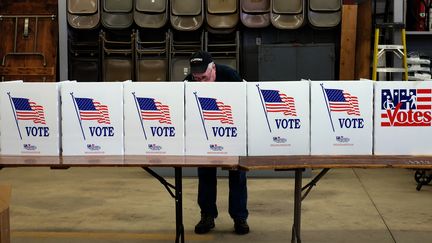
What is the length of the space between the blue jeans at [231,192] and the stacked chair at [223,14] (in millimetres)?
3975

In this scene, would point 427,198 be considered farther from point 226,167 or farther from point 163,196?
point 226,167

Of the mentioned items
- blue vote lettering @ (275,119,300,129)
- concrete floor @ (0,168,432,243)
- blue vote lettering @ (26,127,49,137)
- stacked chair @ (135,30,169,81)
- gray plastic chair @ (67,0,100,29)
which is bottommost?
concrete floor @ (0,168,432,243)

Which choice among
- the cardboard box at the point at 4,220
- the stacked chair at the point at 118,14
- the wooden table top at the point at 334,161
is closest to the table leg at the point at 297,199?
the wooden table top at the point at 334,161

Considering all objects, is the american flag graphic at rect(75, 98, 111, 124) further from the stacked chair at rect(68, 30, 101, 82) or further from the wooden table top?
the stacked chair at rect(68, 30, 101, 82)

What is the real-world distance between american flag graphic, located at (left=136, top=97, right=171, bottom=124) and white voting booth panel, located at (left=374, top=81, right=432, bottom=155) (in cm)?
129

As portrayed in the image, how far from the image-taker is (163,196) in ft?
19.8

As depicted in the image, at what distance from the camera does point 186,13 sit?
8320 mm

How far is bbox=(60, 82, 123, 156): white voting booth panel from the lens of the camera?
147 inches

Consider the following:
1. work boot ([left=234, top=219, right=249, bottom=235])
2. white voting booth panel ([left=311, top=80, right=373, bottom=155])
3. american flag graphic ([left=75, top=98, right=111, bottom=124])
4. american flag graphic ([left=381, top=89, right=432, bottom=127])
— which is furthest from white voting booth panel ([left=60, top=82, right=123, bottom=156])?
american flag graphic ([left=381, top=89, right=432, bottom=127])

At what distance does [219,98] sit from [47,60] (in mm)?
5195

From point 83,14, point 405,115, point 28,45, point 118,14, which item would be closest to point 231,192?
point 405,115

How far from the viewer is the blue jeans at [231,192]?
462cm

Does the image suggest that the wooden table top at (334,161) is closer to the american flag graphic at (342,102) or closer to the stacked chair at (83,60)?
the american flag graphic at (342,102)

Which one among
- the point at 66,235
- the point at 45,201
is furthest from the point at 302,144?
the point at 45,201
